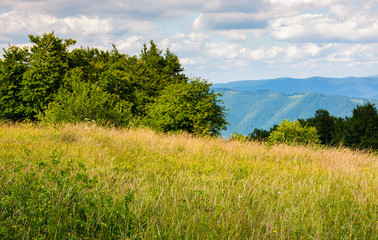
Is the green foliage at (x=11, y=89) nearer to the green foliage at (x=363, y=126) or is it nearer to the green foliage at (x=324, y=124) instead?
the green foliage at (x=363, y=126)

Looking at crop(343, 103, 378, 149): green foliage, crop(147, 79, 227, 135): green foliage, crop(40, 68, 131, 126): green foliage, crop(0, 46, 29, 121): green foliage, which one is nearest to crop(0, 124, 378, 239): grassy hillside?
crop(40, 68, 131, 126): green foliage

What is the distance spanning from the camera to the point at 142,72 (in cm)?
4762

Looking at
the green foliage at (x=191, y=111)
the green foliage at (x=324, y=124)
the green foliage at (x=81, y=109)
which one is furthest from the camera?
the green foliage at (x=324, y=124)

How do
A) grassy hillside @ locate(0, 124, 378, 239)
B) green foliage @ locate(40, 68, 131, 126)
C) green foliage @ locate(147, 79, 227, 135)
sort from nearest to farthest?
grassy hillside @ locate(0, 124, 378, 239), green foliage @ locate(40, 68, 131, 126), green foliage @ locate(147, 79, 227, 135)

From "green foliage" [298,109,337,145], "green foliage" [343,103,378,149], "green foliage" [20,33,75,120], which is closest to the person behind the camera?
"green foliage" [20,33,75,120]

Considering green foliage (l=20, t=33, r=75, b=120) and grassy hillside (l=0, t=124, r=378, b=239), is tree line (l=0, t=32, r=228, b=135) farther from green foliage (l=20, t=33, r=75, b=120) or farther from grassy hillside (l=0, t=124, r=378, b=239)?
grassy hillside (l=0, t=124, r=378, b=239)

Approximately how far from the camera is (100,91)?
19.8 meters

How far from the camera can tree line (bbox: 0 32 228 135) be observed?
17.7 metres

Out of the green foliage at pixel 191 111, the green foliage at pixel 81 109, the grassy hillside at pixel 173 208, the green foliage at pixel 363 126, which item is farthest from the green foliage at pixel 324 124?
the grassy hillside at pixel 173 208

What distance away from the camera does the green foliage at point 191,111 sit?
17.7 m

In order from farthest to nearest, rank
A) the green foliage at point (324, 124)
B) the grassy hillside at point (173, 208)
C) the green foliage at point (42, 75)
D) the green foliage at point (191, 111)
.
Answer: the green foliage at point (324, 124) < the green foliage at point (42, 75) < the green foliage at point (191, 111) < the grassy hillside at point (173, 208)

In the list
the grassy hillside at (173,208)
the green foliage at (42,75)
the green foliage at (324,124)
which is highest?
the green foliage at (42,75)

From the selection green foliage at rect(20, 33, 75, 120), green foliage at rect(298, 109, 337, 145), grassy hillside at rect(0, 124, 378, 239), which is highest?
green foliage at rect(20, 33, 75, 120)

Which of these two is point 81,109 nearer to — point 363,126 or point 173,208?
point 173,208
